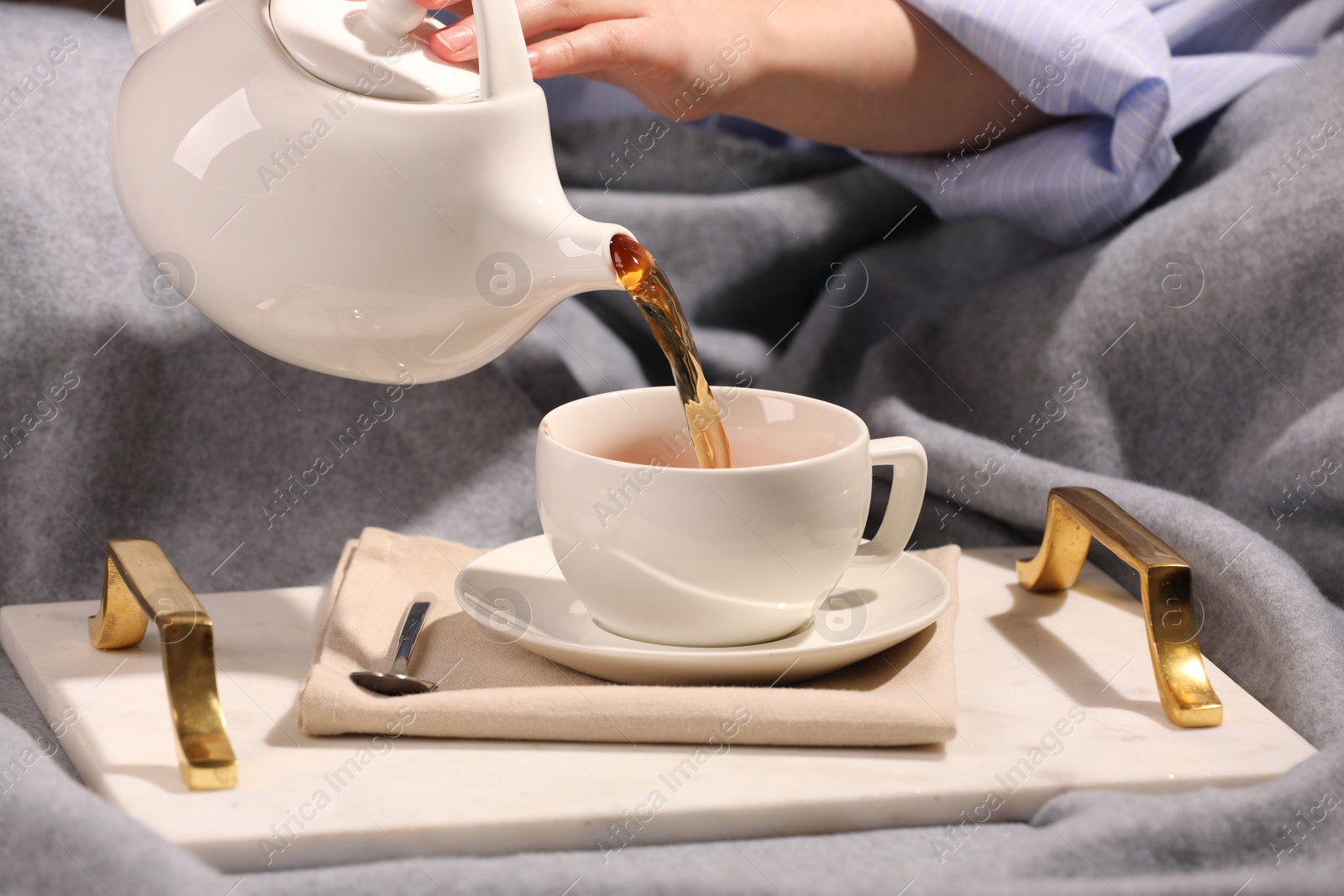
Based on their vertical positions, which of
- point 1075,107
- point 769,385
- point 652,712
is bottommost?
point 769,385

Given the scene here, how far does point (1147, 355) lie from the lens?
756mm

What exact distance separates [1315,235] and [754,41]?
1.14 ft

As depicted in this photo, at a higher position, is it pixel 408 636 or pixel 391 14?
pixel 391 14

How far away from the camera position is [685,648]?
0.52 metres

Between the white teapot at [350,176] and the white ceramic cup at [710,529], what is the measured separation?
8cm

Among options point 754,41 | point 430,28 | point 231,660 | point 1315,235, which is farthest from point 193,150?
point 1315,235

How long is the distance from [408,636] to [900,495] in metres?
0.24

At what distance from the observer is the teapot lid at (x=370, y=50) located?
47cm

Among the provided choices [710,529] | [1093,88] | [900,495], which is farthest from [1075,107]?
[710,529]

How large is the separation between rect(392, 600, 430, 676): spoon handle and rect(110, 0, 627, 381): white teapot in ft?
0.44

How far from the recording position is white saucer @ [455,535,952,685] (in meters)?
0.49

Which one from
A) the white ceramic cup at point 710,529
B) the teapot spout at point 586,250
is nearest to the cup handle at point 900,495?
the white ceramic cup at point 710,529

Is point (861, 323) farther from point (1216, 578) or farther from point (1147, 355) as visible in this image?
point (1216, 578)

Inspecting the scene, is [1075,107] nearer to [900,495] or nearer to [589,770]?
[900,495]
